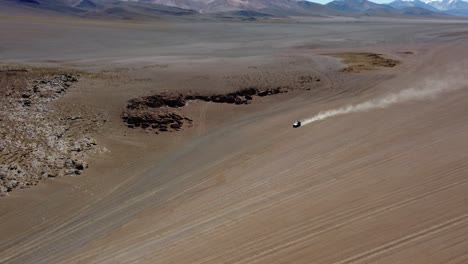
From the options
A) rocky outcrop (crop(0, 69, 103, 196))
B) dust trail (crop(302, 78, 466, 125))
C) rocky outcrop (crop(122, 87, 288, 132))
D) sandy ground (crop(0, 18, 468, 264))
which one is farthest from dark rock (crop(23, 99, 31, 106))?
dust trail (crop(302, 78, 466, 125))

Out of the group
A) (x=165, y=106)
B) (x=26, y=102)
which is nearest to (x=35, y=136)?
Answer: (x=26, y=102)

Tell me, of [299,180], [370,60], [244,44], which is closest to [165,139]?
[299,180]

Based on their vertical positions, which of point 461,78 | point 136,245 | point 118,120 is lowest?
point 136,245

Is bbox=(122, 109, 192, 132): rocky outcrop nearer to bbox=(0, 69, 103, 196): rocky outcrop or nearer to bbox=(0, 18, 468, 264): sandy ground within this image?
bbox=(0, 18, 468, 264): sandy ground

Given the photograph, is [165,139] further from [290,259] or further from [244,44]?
[244,44]

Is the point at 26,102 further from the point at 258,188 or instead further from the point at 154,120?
the point at 258,188

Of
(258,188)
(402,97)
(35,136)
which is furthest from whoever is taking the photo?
(402,97)

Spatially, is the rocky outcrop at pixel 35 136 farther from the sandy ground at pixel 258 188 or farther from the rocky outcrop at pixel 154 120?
the rocky outcrop at pixel 154 120
